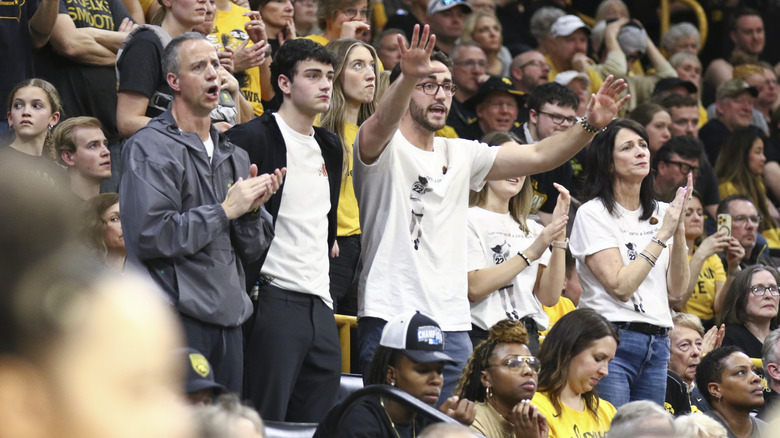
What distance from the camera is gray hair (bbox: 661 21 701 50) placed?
12.1m

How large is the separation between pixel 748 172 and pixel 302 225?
647cm

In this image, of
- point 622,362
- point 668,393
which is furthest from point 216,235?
point 668,393

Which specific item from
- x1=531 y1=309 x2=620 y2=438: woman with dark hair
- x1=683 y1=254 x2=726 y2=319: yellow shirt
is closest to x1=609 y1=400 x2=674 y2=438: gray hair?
x1=531 y1=309 x2=620 y2=438: woman with dark hair

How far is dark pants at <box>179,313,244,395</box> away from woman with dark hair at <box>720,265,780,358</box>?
432 cm

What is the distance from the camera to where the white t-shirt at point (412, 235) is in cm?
488

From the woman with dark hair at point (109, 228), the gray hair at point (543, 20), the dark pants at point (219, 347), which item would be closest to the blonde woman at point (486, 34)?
the gray hair at point (543, 20)

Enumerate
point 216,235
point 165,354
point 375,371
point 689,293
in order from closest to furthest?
point 165,354, point 216,235, point 375,371, point 689,293

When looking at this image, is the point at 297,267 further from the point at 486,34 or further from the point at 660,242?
the point at 486,34

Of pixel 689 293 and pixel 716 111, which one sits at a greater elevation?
pixel 716 111

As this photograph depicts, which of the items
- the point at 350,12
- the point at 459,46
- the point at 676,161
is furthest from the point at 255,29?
the point at 676,161

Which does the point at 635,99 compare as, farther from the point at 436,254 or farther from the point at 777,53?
the point at 436,254

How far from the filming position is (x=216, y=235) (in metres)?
4.19

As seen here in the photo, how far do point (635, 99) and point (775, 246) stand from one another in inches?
76.9

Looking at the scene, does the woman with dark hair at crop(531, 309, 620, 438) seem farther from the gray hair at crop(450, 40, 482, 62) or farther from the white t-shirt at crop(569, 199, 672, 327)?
the gray hair at crop(450, 40, 482, 62)
